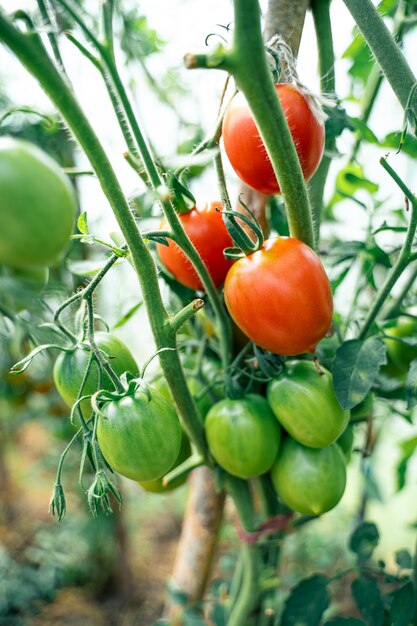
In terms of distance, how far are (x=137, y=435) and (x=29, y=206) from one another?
0.76ft

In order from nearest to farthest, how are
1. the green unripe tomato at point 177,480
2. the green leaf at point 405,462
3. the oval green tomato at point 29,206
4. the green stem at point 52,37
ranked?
the oval green tomato at point 29,206, the green stem at point 52,37, the green unripe tomato at point 177,480, the green leaf at point 405,462

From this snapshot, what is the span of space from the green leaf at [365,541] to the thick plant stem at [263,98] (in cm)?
53

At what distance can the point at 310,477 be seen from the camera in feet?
1.76

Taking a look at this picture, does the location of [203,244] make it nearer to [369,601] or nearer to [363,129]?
[363,129]

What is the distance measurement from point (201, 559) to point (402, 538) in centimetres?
171

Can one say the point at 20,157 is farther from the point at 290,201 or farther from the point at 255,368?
the point at 255,368

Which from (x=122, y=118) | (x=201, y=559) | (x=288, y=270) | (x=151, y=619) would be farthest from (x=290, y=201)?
(x=151, y=619)

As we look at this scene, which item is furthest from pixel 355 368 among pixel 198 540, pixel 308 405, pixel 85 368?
pixel 198 540

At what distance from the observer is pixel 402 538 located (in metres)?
2.24

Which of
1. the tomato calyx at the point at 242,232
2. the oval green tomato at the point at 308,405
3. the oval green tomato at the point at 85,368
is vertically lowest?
the oval green tomato at the point at 308,405

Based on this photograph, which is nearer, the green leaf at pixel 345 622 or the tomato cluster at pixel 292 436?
the tomato cluster at pixel 292 436

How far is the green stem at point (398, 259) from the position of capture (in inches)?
17.7

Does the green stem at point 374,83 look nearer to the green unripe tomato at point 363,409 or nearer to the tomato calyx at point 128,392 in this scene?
the green unripe tomato at point 363,409

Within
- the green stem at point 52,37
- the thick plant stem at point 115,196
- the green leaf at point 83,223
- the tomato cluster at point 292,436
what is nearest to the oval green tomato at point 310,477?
the tomato cluster at point 292,436
